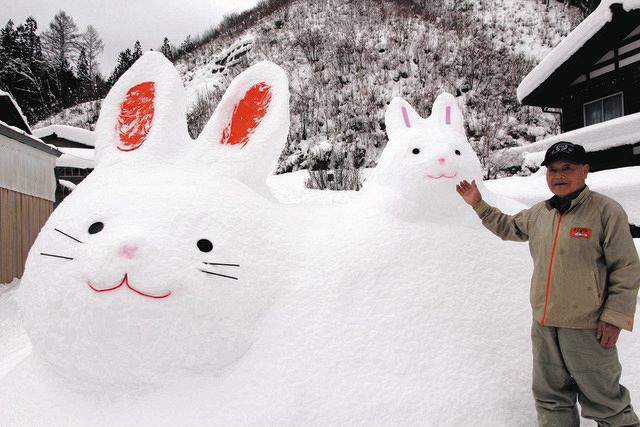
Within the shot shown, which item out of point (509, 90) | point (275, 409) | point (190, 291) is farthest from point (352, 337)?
point (509, 90)

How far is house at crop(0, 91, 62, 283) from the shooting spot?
22.3 feet

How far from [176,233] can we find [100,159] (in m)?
0.92

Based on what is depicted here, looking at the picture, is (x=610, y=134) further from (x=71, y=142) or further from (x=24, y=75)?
(x=24, y=75)

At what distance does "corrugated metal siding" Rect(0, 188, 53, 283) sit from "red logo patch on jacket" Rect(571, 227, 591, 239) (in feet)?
24.9

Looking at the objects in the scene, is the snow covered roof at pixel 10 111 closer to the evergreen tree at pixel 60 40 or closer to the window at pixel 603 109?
the window at pixel 603 109

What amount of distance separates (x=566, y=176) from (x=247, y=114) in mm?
1772

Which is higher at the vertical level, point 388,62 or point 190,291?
point 388,62

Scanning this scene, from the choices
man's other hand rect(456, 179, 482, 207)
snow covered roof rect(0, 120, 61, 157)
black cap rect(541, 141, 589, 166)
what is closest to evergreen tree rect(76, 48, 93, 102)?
snow covered roof rect(0, 120, 61, 157)

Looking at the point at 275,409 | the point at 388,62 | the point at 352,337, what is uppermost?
the point at 388,62

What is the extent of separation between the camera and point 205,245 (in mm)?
2180

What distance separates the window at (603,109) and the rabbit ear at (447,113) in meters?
6.45

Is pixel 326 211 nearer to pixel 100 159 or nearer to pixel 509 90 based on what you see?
pixel 100 159

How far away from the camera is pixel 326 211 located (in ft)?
9.24

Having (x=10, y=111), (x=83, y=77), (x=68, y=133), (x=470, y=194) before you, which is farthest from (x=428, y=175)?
(x=83, y=77)
